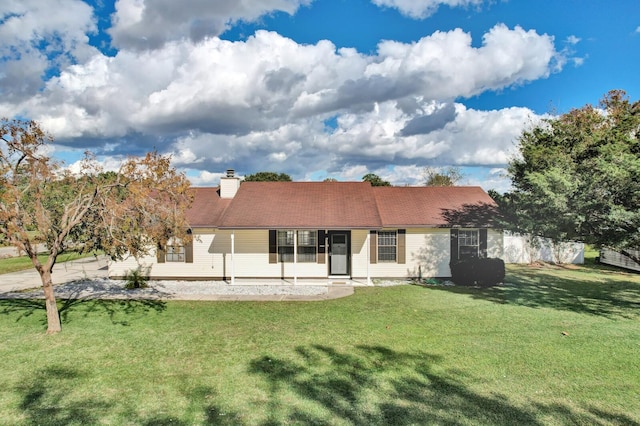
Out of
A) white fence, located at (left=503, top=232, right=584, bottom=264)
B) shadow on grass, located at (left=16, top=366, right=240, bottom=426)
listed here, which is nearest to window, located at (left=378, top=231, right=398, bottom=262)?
white fence, located at (left=503, top=232, right=584, bottom=264)

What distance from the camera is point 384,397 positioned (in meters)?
5.77

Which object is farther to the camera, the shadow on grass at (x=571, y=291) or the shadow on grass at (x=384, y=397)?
the shadow on grass at (x=571, y=291)

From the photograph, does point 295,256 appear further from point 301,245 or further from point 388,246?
point 388,246

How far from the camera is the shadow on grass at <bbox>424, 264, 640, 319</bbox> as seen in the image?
447 inches

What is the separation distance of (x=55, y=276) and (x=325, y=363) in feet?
51.8

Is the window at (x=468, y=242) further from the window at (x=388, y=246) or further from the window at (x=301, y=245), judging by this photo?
the window at (x=301, y=245)

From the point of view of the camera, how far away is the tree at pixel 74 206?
847 cm

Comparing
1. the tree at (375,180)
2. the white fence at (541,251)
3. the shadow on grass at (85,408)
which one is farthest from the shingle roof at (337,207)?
the tree at (375,180)

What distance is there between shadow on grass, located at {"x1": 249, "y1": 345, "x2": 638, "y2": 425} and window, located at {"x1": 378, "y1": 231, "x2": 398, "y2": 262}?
30.2ft

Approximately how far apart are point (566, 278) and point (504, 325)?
9.48 m

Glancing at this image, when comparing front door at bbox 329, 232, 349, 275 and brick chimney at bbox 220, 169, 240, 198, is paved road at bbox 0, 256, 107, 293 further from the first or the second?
front door at bbox 329, 232, 349, 275

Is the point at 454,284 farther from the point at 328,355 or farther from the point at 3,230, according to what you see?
the point at 3,230

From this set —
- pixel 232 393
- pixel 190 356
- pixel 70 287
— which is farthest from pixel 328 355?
pixel 70 287

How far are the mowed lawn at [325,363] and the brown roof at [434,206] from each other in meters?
5.02
